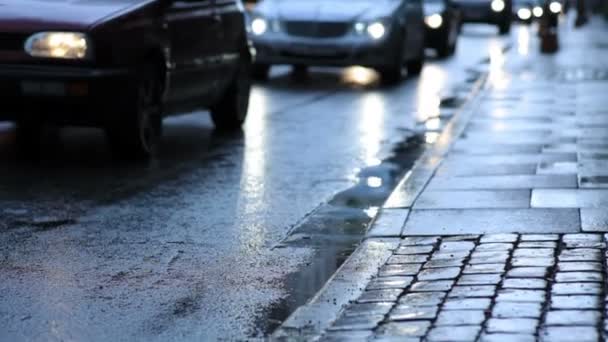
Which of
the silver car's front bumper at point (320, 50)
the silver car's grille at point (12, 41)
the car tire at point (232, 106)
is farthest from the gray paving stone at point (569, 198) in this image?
the silver car's front bumper at point (320, 50)

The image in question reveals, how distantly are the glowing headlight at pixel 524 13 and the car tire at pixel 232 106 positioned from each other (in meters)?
38.9

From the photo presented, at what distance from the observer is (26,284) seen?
22.9 ft

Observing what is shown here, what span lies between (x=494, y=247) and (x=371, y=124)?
25.5 ft

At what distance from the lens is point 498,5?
Result: 4122 cm

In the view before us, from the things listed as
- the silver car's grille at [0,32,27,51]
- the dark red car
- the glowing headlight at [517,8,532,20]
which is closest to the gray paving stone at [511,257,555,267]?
the dark red car

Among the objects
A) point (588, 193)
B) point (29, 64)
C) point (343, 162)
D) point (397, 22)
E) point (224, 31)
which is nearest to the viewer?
point (588, 193)

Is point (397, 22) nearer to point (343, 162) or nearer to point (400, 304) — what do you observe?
point (343, 162)

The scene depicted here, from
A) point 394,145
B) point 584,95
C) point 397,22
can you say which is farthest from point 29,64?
point 397,22

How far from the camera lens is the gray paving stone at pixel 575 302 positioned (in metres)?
6.12

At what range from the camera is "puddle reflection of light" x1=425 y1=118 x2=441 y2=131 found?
14805mm

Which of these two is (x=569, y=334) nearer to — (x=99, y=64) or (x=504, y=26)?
(x=99, y=64)

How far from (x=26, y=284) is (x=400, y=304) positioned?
1782 millimetres

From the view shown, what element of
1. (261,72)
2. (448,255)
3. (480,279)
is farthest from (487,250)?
(261,72)

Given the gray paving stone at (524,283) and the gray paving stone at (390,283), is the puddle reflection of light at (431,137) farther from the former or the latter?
the gray paving stone at (524,283)
